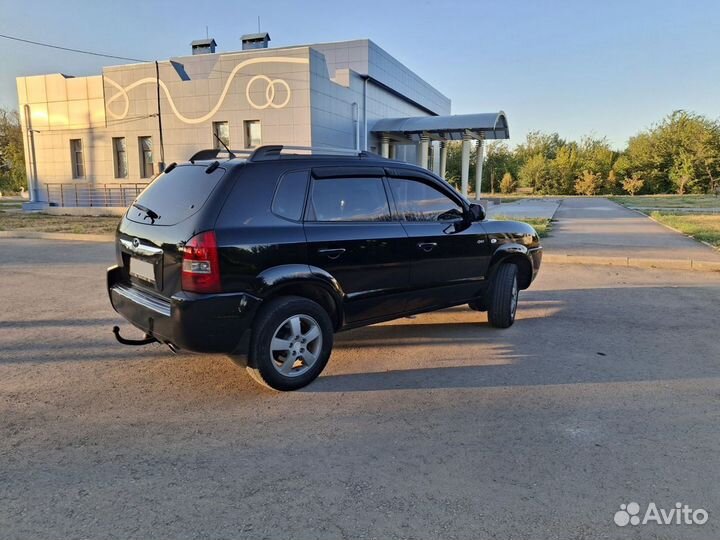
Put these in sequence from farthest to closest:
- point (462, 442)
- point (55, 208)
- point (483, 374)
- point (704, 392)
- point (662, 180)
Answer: point (662, 180), point (55, 208), point (483, 374), point (704, 392), point (462, 442)

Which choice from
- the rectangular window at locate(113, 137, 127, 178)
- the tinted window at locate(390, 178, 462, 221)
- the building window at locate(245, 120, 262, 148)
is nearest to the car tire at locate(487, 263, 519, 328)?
the tinted window at locate(390, 178, 462, 221)

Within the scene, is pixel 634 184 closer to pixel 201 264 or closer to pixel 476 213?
pixel 476 213

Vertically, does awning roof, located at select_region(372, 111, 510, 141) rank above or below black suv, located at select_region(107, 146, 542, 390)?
above

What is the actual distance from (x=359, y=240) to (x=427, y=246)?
0.86 meters

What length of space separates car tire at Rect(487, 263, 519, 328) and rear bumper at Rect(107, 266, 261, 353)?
2.98 meters

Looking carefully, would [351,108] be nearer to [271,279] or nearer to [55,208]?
[55,208]

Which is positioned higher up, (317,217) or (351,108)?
(351,108)

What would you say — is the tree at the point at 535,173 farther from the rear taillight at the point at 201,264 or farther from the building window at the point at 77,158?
the rear taillight at the point at 201,264

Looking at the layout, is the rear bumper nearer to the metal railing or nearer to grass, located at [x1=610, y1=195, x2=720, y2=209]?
the metal railing

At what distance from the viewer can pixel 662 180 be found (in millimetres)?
51469

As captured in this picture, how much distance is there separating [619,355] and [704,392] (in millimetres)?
947

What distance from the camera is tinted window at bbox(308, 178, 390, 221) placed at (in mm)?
4281

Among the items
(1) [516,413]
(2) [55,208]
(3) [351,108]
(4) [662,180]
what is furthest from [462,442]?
(4) [662,180]

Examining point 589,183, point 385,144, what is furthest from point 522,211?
point 589,183
